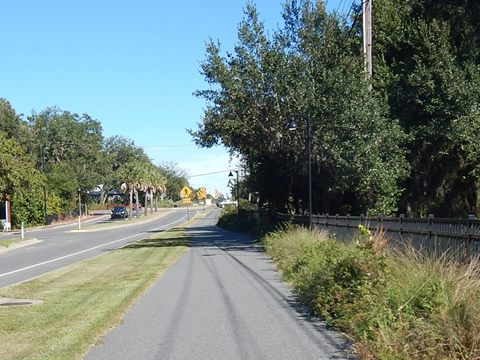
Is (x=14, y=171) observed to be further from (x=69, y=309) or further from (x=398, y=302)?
(x=398, y=302)

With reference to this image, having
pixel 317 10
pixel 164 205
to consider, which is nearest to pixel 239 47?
pixel 317 10

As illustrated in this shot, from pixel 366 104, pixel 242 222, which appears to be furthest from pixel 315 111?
pixel 242 222

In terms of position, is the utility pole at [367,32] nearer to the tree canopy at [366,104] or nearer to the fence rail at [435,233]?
the tree canopy at [366,104]

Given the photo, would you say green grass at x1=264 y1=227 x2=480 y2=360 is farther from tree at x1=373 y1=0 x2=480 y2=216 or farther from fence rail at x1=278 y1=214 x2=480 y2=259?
tree at x1=373 y1=0 x2=480 y2=216

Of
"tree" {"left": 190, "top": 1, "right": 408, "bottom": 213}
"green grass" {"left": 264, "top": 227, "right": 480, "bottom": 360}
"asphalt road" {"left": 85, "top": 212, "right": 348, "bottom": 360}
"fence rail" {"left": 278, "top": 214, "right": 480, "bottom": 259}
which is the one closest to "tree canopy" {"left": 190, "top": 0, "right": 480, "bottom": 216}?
"tree" {"left": 190, "top": 1, "right": 408, "bottom": 213}

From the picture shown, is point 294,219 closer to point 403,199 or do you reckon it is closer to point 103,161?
point 403,199

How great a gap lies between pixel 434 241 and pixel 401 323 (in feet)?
16.8

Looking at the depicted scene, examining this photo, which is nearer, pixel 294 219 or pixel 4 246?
pixel 294 219

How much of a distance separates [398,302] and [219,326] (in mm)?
2915

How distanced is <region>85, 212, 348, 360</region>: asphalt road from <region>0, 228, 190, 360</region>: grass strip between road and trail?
12.6 inches

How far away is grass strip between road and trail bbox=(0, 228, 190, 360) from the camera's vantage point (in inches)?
312

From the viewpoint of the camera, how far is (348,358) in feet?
23.2

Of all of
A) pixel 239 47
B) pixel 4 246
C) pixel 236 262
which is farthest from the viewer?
pixel 4 246

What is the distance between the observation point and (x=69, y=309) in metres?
10.9
